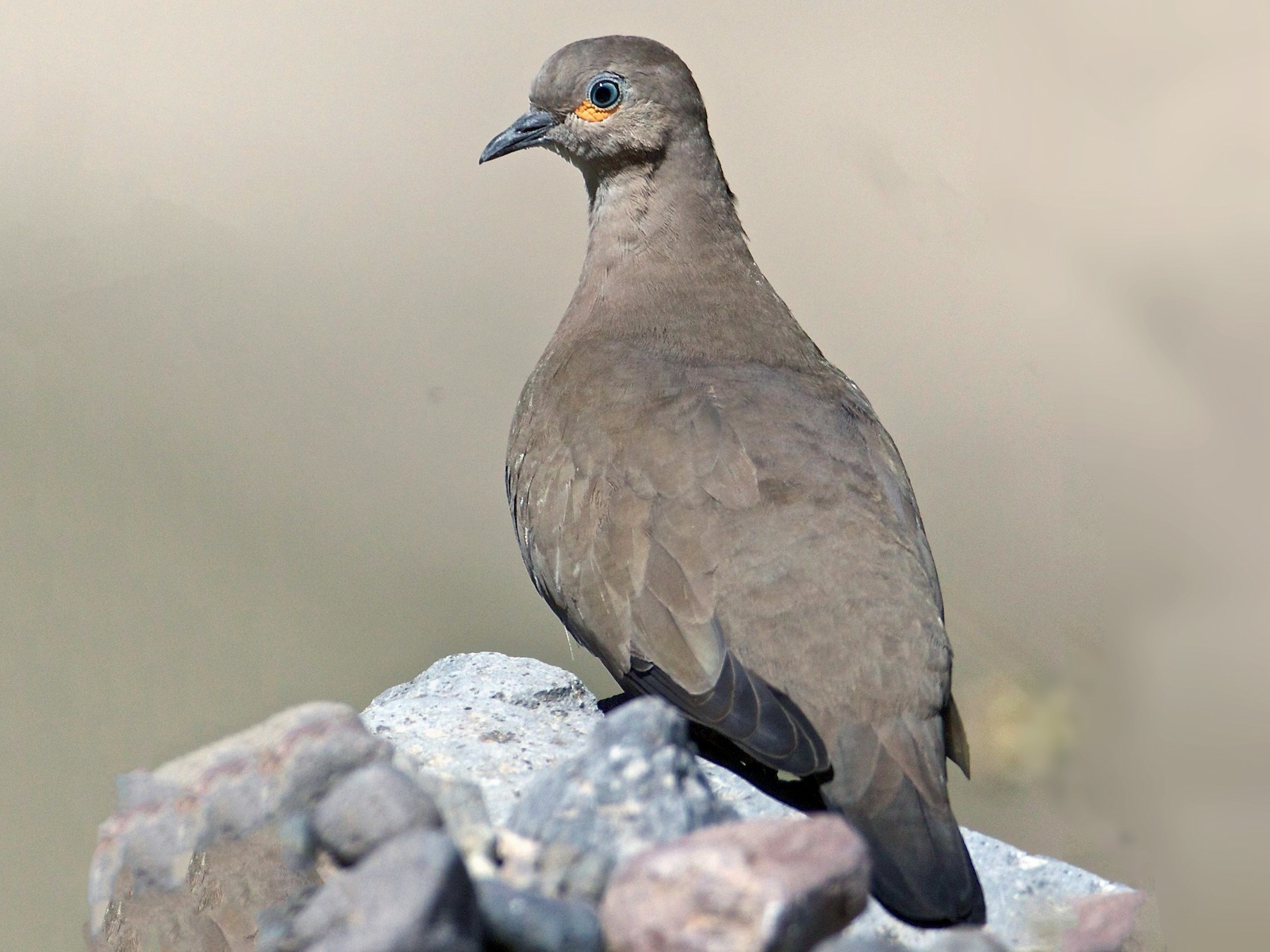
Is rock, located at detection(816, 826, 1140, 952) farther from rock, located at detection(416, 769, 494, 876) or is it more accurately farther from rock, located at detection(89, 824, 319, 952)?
rock, located at detection(89, 824, 319, 952)

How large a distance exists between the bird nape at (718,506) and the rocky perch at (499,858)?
22cm

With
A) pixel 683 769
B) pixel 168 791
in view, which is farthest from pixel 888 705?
pixel 168 791

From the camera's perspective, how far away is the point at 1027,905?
10.5ft

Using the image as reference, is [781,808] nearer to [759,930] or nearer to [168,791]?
[759,930]

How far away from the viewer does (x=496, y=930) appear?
2.41m

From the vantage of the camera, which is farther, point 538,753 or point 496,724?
point 496,724

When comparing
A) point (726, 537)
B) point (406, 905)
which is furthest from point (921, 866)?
point (406, 905)

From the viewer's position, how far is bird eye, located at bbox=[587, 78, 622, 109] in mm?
4840

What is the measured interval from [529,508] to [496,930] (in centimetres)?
191

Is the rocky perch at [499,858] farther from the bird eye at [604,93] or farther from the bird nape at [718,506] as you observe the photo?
the bird eye at [604,93]

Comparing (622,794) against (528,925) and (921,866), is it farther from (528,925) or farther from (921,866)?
(921,866)

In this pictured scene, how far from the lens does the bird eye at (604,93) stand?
484 centimetres

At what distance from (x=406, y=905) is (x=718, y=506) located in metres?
1.71

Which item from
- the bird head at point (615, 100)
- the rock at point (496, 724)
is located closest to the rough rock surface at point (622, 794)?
the rock at point (496, 724)
